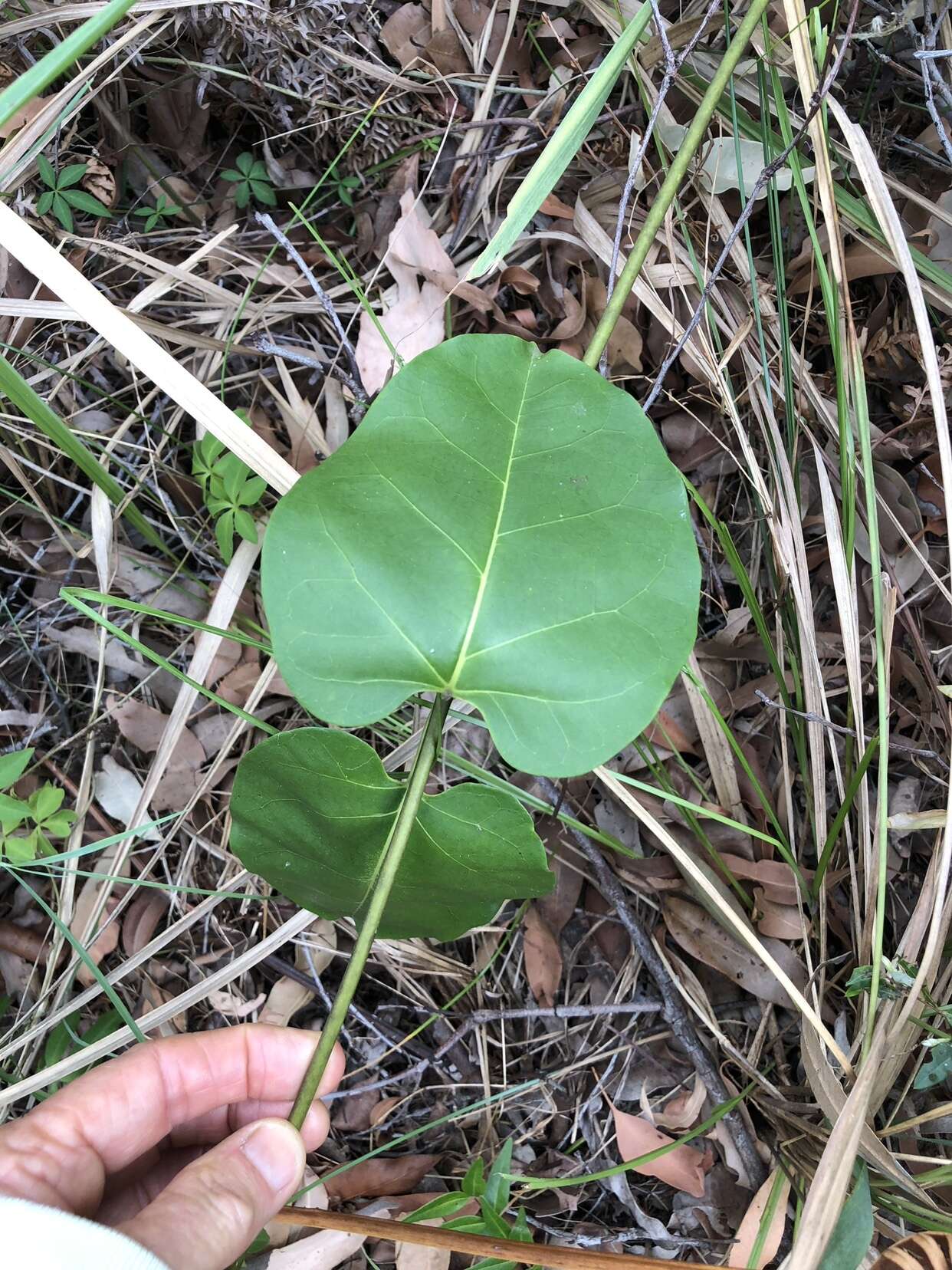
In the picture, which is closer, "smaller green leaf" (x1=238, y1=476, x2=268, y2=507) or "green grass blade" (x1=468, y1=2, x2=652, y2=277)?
"green grass blade" (x1=468, y1=2, x2=652, y2=277)

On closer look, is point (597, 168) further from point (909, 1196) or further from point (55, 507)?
point (909, 1196)

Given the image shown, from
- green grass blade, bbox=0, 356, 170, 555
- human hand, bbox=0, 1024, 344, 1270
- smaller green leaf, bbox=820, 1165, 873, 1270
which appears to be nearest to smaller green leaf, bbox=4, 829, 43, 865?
human hand, bbox=0, 1024, 344, 1270

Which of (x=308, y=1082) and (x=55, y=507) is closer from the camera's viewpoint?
(x=308, y=1082)

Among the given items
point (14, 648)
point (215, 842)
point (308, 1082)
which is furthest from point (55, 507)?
point (308, 1082)

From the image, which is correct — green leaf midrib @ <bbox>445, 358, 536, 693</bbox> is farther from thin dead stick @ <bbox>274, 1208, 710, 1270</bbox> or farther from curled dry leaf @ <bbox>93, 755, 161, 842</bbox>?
curled dry leaf @ <bbox>93, 755, 161, 842</bbox>

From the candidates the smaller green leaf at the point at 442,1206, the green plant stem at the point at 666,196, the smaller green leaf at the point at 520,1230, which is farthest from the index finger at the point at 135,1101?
the green plant stem at the point at 666,196

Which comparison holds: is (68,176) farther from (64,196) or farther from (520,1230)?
(520,1230)

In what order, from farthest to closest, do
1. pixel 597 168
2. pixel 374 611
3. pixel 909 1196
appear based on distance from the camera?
pixel 597 168 < pixel 909 1196 < pixel 374 611
